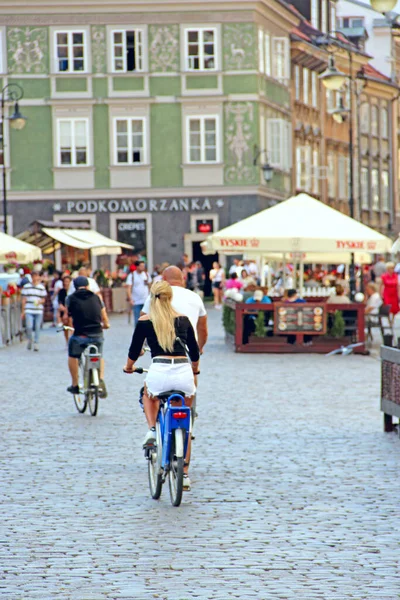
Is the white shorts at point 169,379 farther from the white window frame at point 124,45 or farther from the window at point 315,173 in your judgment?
the window at point 315,173

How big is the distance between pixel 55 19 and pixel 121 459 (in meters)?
43.0

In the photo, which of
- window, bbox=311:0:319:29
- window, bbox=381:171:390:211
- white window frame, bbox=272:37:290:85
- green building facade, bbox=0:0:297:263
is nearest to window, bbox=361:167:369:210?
window, bbox=381:171:390:211

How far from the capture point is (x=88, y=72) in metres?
53.4

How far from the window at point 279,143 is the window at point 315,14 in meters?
11.7

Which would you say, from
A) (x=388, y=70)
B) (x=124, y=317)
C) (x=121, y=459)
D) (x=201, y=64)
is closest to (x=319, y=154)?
(x=201, y=64)

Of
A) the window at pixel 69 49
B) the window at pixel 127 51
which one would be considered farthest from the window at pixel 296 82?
the window at pixel 69 49

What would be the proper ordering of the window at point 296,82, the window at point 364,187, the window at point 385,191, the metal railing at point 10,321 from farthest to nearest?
the window at point 385,191
the window at point 364,187
the window at point 296,82
the metal railing at point 10,321

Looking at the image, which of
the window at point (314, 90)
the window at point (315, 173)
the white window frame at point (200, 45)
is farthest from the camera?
the window at point (314, 90)

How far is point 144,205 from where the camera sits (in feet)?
176

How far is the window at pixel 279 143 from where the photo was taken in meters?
55.7

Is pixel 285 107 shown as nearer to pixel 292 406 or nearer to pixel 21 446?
pixel 292 406

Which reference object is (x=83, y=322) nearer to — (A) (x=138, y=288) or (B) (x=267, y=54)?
(A) (x=138, y=288)

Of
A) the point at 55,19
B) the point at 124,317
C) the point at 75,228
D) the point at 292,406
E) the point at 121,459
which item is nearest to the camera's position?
the point at 121,459

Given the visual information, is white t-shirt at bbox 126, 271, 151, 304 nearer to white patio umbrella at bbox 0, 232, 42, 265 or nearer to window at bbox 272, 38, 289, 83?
white patio umbrella at bbox 0, 232, 42, 265
